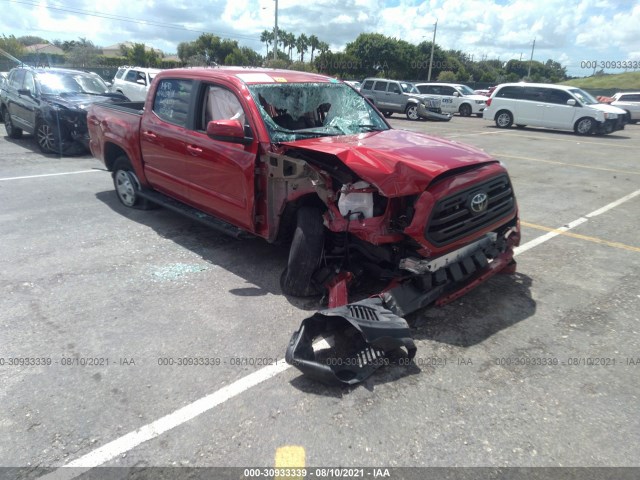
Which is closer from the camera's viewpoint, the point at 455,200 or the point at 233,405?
the point at 233,405

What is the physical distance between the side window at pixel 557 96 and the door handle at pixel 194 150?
1738 centimetres

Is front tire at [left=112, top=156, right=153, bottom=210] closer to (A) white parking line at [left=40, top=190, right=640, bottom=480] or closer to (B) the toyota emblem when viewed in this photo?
(A) white parking line at [left=40, top=190, right=640, bottom=480]

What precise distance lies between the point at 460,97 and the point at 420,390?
81.3ft

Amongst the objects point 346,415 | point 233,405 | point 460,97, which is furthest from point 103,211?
point 460,97

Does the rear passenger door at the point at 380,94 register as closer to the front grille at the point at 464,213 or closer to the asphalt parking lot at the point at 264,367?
the asphalt parking lot at the point at 264,367

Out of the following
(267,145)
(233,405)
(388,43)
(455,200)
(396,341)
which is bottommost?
(233,405)

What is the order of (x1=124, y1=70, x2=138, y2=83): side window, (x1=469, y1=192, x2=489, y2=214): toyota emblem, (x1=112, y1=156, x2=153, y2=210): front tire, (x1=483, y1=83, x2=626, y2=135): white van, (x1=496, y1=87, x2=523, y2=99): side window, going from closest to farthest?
(x1=469, y1=192, x2=489, y2=214): toyota emblem < (x1=112, y1=156, x2=153, y2=210): front tire < (x1=483, y1=83, x2=626, y2=135): white van < (x1=124, y1=70, x2=138, y2=83): side window < (x1=496, y1=87, x2=523, y2=99): side window

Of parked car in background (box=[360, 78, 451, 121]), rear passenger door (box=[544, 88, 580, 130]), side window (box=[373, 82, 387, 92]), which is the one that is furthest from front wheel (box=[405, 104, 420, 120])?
rear passenger door (box=[544, 88, 580, 130])

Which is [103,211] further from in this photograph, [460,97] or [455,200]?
[460,97]

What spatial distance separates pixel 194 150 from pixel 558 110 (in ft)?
56.6

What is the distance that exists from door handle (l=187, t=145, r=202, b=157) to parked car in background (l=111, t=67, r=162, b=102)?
1388 centimetres

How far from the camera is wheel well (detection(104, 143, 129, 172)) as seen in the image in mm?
6451

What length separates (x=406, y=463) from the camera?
240 cm

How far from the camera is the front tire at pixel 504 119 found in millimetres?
19175
